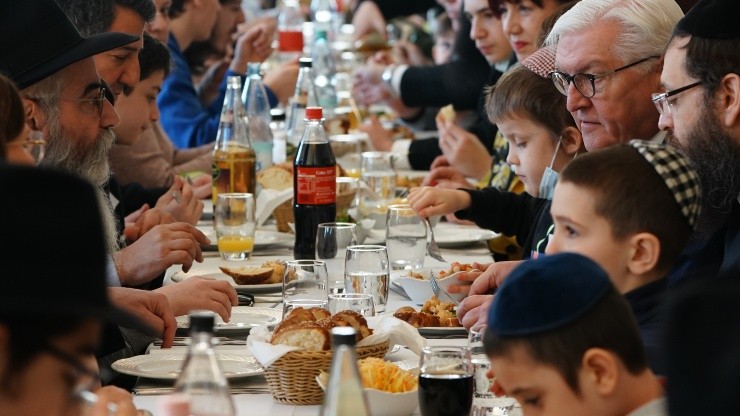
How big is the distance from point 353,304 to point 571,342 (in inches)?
32.1

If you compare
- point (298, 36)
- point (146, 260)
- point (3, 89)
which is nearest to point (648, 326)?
point (3, 89)

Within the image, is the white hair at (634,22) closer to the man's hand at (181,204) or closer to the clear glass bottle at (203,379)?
the man's hand at (181,204)

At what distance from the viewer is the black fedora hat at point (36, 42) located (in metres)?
2.81

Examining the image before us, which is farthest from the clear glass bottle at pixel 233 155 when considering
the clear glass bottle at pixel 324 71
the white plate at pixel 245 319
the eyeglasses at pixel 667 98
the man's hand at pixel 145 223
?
the clear glass bottle at pixel 324 71

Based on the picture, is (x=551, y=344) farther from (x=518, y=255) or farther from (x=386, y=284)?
(x=518, y=255)

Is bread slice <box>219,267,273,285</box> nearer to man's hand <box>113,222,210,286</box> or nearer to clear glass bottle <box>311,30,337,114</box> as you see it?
man's hand <box>113,222,210,286</box>

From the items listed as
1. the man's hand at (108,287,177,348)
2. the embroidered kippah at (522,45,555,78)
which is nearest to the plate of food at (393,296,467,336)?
the man's hand at (108,287,177,348)

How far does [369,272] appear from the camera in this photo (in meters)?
2.83

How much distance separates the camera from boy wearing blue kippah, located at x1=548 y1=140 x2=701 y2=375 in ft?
7.16

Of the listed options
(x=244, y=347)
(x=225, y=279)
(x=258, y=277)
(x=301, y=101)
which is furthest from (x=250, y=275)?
(x=301, y=101)

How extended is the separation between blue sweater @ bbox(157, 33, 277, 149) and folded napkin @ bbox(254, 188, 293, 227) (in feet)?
5.78

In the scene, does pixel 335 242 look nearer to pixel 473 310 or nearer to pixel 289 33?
pixel 473 310

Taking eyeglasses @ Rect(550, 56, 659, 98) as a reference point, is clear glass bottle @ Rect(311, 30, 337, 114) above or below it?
above

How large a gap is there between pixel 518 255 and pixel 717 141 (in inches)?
59.0
